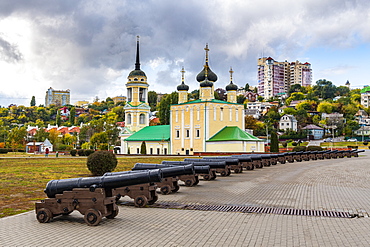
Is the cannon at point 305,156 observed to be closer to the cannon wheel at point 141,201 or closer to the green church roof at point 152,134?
the green church roof at point 152,134

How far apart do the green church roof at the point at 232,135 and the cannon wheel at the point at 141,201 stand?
40.0 metres

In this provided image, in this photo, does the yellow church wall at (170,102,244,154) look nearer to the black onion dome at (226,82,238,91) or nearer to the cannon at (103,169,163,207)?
the black onion dome at (226,82,238,91)

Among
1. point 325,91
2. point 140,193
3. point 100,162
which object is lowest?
point 140,193

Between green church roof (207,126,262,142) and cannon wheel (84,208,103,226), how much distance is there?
42.5m

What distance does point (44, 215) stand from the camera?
360 inches

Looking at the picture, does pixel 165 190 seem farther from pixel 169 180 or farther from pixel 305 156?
pixel 305 156

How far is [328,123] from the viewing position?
110000 millimetres

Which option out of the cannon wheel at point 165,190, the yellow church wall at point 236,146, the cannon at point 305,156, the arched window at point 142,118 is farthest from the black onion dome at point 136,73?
the cannon wheel at point 165,190

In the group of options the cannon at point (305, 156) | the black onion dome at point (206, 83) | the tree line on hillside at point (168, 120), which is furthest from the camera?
the tree line on hillside at point (168, 120)

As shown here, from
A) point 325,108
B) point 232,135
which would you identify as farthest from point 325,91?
point 232,135

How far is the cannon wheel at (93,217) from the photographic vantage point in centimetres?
876

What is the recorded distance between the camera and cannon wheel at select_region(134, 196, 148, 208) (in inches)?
439

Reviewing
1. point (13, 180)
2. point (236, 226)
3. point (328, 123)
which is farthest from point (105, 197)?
point (328, 123)

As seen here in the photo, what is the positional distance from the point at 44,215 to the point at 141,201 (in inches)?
116
